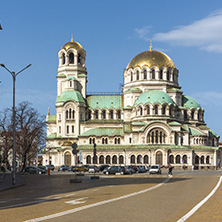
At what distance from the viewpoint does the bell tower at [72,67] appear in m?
107

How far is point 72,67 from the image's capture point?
354ft

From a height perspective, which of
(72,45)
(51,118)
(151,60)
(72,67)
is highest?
(72,45)

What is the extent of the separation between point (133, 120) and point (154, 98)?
737cm

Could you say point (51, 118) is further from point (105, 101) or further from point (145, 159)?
point (145, 159)

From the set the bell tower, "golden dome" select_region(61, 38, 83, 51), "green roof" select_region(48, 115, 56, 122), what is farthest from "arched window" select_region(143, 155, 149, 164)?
"golden dome" select_region(61, 38, 83, 51)

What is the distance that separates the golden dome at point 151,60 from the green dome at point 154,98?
8.84 meters

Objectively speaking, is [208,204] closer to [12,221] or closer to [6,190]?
[12,221]

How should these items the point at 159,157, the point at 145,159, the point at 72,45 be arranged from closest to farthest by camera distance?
the point at 159,157, the point at 145,159, the point at 72,45

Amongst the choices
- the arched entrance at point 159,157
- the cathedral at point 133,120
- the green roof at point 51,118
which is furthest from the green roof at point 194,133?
the green roof at point 51,118

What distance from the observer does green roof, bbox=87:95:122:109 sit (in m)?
109

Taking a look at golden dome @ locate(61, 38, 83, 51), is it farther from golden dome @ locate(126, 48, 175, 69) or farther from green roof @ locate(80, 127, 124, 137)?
green roof @ locate(80, 127, 124, 137)

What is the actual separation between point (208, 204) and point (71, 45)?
9258 cm

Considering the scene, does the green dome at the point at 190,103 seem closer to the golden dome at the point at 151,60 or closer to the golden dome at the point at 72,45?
the golden dome at the point at 151,60

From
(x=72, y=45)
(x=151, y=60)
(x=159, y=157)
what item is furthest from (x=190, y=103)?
(x=72, y=45)
